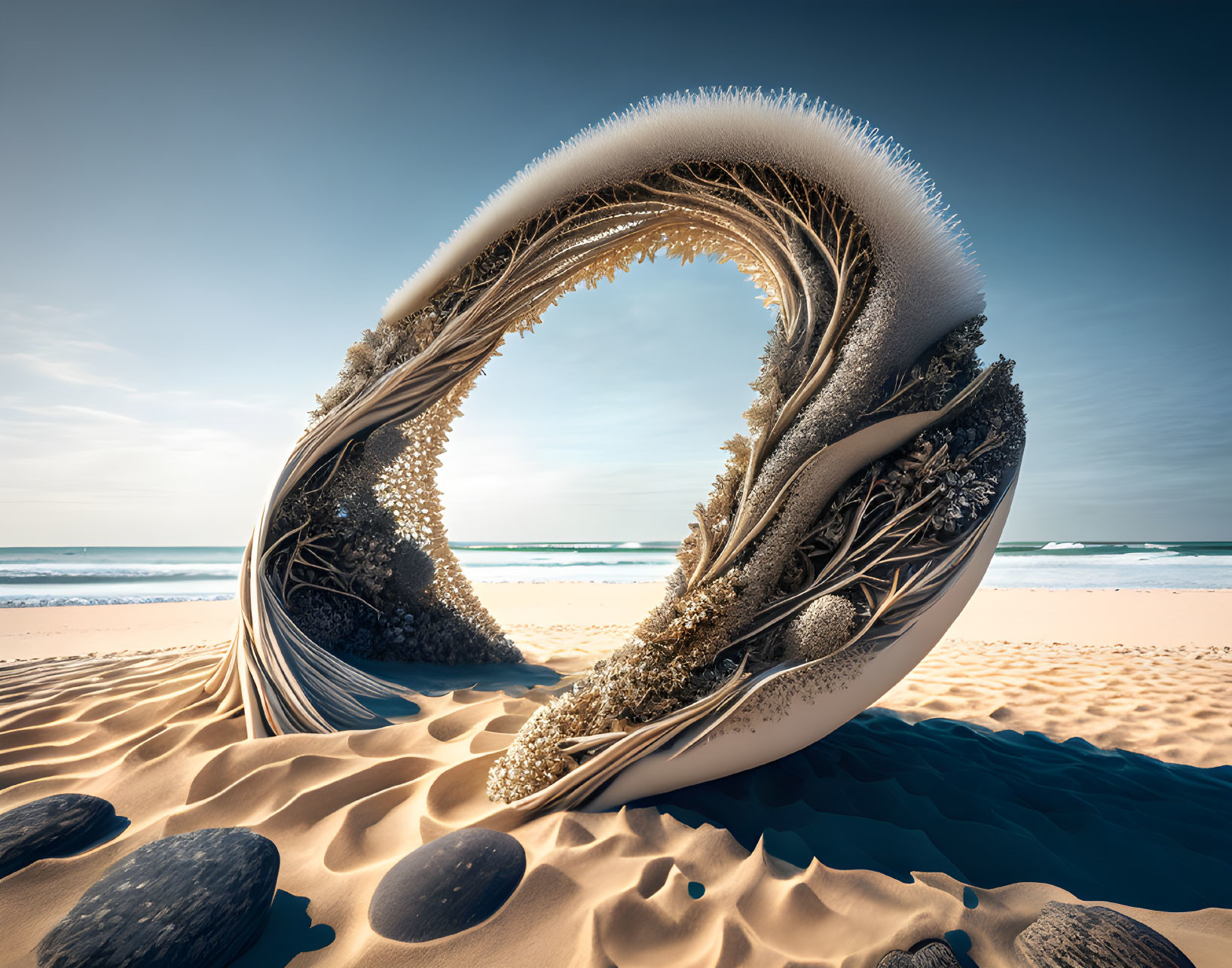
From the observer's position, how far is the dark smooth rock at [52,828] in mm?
1935

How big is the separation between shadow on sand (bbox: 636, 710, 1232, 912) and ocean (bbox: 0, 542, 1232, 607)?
1095 centimetres

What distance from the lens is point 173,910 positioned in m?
1.57

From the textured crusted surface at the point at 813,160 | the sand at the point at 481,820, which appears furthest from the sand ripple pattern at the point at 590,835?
the textured crusted surface at the point at 813,160

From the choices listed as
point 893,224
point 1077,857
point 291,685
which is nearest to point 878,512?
point 893,224

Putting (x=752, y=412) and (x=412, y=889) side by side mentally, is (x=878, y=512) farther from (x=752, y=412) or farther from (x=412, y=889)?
(x=412, y=889)

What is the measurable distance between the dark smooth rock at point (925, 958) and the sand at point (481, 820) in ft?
0.15

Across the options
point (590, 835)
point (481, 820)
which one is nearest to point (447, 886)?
point (481, 820)

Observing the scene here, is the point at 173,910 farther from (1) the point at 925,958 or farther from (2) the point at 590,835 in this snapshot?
(1) the point at 925,958

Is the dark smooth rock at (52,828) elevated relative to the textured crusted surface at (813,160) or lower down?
lower down

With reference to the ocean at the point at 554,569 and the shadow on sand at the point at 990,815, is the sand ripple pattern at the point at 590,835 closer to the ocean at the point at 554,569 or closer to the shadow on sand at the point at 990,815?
the shadow on sand at the point at 990,815

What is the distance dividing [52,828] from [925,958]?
9.49ft

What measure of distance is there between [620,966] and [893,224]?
2780 mm

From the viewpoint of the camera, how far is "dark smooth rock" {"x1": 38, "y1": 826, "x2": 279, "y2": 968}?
1.48 m

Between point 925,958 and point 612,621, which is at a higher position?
point 925,958
